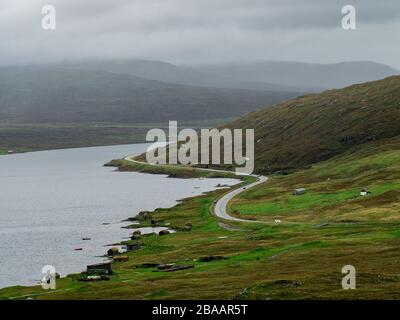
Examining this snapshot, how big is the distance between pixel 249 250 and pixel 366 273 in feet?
130

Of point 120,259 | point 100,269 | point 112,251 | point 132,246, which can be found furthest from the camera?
point 132,246

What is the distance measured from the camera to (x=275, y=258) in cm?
12138

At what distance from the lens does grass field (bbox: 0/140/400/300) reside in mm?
90938

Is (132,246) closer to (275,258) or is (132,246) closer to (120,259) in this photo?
(120,259)

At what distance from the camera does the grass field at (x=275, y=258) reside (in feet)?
298

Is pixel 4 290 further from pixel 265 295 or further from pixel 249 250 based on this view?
pixel 265 295

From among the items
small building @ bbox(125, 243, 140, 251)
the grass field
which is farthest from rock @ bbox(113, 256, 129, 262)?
small building @ bbox(125, 243, 140, 251)

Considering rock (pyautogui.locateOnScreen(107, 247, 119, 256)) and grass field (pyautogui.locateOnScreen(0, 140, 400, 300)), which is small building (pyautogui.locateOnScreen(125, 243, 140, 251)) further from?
rock (pyautogui.locateOnScreen(107, 247, 119, 256))

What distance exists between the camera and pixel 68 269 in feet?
465

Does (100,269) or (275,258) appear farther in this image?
(100,269)

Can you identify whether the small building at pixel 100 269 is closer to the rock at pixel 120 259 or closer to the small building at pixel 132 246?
the rock at pixel 120 259
